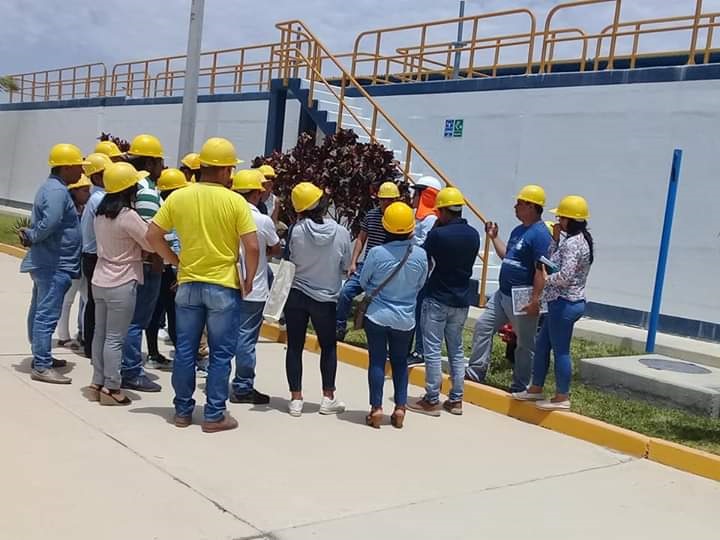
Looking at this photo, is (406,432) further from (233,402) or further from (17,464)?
(17,464)

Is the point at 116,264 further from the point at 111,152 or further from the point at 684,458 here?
the point at 684,458

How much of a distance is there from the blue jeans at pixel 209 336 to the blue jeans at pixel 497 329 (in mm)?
2395

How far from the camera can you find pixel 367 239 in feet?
26.6

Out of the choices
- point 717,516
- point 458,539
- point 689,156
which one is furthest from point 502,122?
point 458,539

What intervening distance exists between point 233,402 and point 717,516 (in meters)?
3.44

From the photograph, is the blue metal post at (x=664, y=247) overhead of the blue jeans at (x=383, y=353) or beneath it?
overhead

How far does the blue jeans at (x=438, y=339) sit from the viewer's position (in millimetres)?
6152

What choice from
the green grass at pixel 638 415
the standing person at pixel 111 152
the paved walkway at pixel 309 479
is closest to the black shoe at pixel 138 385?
the paved walkway at pixel 309 479

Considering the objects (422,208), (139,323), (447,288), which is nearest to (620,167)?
(422,208)

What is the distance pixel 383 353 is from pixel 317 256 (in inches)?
33.5

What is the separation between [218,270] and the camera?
5191mm

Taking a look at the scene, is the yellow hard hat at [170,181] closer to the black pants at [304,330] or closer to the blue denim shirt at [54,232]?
the blue denim shirt at [54,232]

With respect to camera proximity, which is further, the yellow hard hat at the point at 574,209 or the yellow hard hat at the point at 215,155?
the yellow hard hat at the point at 574,209

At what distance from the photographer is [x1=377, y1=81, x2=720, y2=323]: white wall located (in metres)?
9.98
